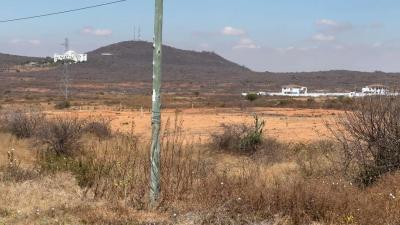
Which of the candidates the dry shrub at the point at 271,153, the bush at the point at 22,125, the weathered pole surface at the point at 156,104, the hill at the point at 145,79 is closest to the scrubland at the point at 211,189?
the weathered pole surface at the point at 156,104

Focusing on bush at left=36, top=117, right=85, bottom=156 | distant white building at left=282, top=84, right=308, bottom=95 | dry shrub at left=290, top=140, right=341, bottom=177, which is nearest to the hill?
distant white building at left=282, top=84, right=308, bottom=95

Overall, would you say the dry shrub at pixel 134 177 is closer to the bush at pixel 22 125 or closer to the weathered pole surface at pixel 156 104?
the weathered pole surface at pixel 156 104

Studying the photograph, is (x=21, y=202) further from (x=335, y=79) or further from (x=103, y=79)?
(x=335, y=79)

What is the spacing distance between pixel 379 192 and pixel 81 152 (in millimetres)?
12365

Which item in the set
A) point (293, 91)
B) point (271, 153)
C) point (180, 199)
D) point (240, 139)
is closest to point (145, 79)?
point (293, 91)

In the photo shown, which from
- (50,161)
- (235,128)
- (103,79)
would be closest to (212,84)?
(103,79)

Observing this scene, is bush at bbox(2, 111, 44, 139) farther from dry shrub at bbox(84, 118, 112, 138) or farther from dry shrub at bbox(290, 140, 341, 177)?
dry shrub at bbox(290, 140, 341, 177)

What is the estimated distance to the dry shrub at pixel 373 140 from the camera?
38.9ft

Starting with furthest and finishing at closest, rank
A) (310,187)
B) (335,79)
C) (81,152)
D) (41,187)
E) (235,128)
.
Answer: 1. (335,79)
2. (235,128)
3. (81,152)
4. (41,187)
5. (310,187)

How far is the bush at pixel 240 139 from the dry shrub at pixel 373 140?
1100 centimetres

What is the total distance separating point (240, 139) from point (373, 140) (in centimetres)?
1194

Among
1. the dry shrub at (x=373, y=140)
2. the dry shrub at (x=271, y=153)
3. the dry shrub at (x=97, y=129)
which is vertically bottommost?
the dry shrub at (x=271, y=153)

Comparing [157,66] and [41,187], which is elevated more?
[157,66]

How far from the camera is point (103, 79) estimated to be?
15262 cm
